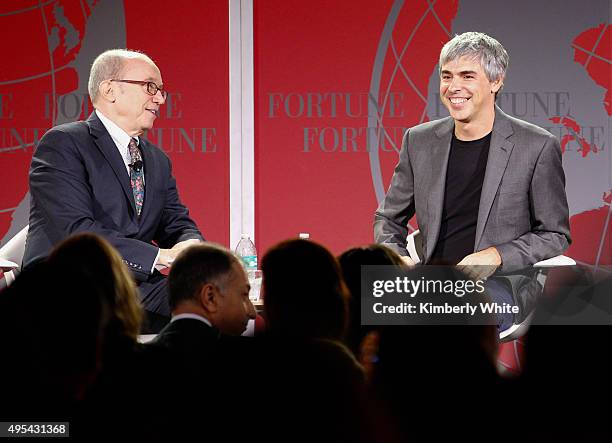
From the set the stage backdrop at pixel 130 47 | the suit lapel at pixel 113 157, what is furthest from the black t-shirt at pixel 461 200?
the stage backdrop at pixel 130 47

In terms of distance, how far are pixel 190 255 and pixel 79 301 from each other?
1008 millimetres

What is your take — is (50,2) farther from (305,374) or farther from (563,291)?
(305,374)

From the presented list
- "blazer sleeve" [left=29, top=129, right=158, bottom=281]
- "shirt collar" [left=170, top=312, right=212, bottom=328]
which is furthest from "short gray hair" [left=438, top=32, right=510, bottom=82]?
"shirt collar" [left=170, top=312, right=212, bottom=328]

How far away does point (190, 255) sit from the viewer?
2500mm

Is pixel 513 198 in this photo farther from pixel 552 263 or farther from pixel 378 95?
pixel 378 95

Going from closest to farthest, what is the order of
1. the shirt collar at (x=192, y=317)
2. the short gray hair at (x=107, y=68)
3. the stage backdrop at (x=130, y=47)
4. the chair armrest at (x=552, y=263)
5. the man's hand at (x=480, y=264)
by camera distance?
the shirt collar at (x=192, y=317) → the man's hand at (x=480, y=264) → the chair armrest at (x=552, y=263) → the short gray hair at (x=107, y=68) → the stage backdrop at (x=130, y=47)

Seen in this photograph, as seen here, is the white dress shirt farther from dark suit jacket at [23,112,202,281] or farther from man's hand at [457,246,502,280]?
man's hand at [457,246,502,280]

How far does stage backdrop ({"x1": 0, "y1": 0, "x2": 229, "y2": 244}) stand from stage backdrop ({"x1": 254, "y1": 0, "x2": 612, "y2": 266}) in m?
0.28

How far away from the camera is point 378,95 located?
18.8ft

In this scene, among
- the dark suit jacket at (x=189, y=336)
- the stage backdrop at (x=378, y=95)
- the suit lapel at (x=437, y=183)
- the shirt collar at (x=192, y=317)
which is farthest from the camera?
the stage backdrop at (x=378, y=95)

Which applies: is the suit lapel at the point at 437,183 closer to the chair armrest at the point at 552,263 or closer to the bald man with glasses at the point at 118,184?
the chair armrest at the point at 552,263

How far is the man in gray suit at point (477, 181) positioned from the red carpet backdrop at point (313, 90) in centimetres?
194

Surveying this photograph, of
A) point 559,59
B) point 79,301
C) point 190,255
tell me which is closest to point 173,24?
point 559,59

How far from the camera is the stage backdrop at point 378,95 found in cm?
567
